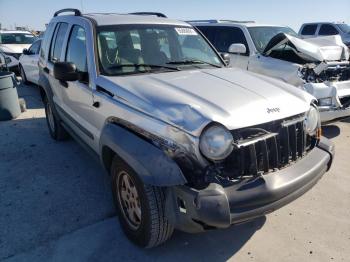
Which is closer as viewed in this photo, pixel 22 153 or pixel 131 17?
pixel 131 17

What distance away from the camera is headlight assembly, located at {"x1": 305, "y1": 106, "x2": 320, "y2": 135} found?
3.08 metres

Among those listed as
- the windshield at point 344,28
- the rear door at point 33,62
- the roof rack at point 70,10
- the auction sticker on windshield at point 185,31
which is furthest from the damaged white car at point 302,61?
the windshield at point 344,28

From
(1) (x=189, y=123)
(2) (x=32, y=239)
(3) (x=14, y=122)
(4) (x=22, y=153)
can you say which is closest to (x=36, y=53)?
(3) (x=14, y=122)

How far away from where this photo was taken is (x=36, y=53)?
922 centimetres

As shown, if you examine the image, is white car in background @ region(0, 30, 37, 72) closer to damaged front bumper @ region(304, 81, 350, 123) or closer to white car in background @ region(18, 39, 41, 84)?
white car in background @ region(18, 39, 41, 84)

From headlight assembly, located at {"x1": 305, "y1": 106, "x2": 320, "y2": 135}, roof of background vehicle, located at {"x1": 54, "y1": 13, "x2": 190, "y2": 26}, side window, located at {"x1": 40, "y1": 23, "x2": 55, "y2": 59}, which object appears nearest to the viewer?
headlight assembly, located at {"x1": 305, "y1": 106, "x2": 320, "y2": 135}

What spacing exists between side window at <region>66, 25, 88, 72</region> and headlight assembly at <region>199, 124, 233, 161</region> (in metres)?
1.76

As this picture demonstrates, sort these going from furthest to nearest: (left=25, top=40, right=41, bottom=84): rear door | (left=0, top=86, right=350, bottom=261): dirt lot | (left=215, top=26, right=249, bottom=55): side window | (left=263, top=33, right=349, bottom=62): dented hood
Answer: (left=25, top=40, right=41, bottom=84): rear door, (left=215, top=26, right=249, bottom=55): side window, (left=263, top=33, right=349, bottom=62): dented hood, (left=0, top=86, right=350, bottom=261): dirt lot

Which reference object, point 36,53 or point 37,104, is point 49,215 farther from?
point 36,53

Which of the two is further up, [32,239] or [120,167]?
[120,167]

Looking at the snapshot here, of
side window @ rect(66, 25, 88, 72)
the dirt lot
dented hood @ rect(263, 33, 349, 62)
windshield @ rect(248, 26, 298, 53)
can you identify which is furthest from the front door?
windshield @ rect(248, 26, 298, 53)

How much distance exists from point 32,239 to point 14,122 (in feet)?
14.3

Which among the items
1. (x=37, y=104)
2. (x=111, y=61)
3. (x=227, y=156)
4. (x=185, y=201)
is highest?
(x=111, y=61)

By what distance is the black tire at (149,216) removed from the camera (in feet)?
8.42
